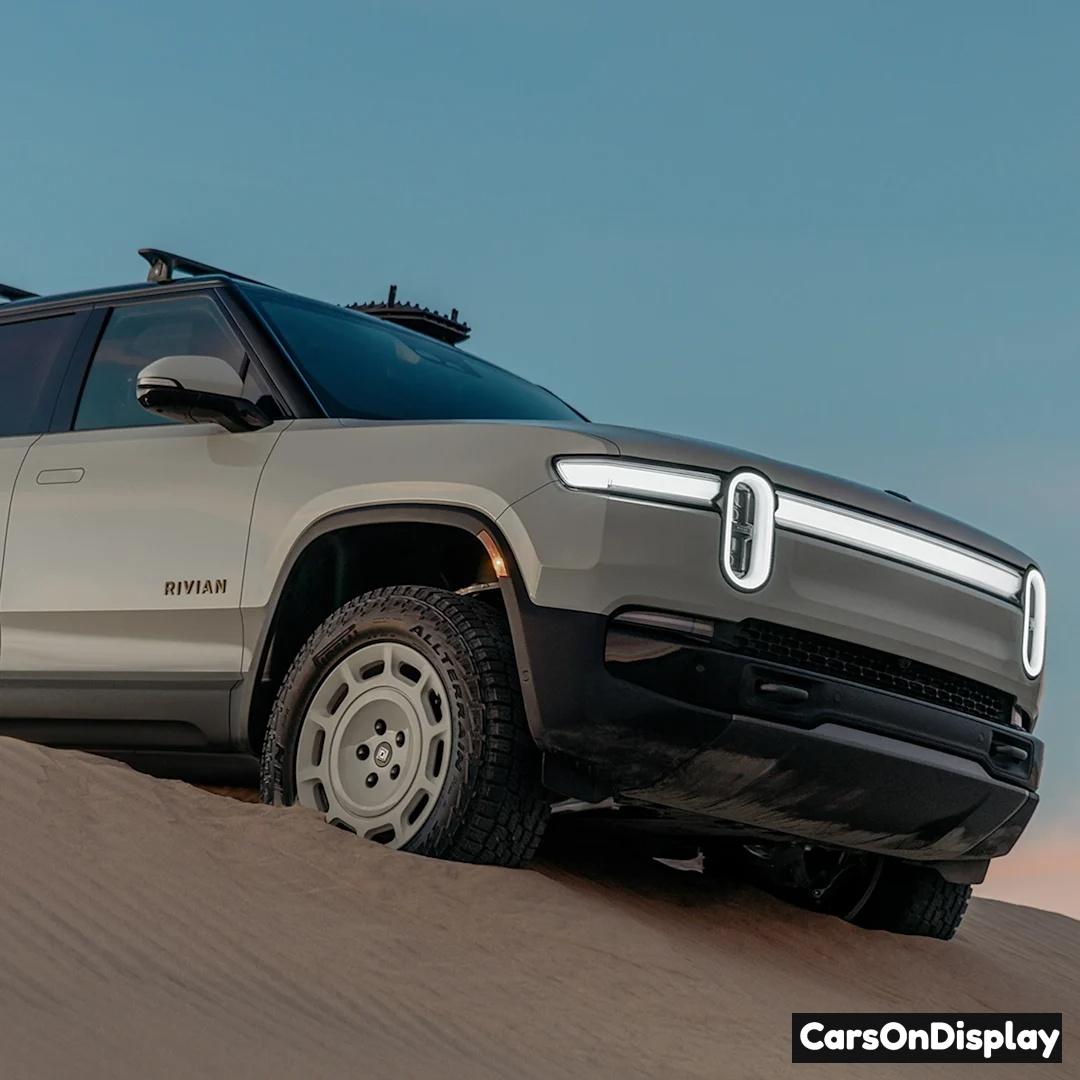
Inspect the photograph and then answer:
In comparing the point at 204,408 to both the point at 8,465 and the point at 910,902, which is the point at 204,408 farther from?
the point at 910,902

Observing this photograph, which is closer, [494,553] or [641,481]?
[641,481]

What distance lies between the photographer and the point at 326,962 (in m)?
4.47

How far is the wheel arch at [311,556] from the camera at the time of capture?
5.30 meters

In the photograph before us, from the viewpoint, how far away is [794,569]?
17.5 feet

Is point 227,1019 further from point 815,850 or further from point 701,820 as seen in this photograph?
point 815,850

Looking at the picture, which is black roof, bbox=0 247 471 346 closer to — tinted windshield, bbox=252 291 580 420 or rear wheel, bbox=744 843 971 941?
tinted windshield, bbox=252 291 580 420

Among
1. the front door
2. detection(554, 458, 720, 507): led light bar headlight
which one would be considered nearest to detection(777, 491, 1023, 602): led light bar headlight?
detection(554, 458, 720, 507): led light bar headlight

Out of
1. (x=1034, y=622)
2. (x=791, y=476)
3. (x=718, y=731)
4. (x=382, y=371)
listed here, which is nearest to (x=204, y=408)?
(x=382, y=371)

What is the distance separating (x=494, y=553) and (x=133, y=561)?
1.48 meters

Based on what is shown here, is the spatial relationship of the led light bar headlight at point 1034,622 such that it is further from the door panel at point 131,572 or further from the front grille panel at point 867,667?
the door panel at point 131,572

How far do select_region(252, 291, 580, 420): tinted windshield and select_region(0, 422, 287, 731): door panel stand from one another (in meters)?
0.33

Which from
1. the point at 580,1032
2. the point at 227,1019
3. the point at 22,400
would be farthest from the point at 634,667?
the point at 22,400

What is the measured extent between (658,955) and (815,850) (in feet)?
6.84

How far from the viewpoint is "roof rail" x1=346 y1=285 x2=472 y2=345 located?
7.84 m
